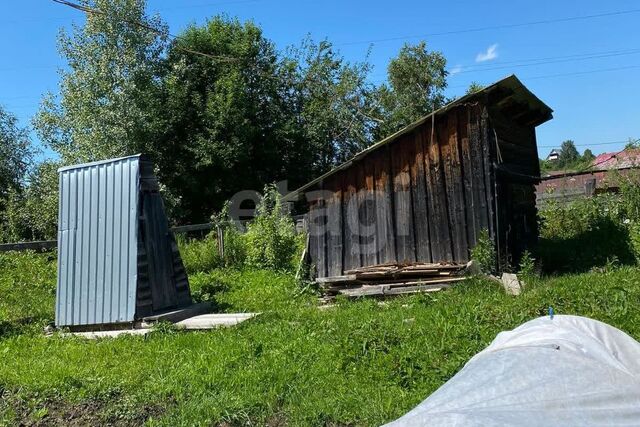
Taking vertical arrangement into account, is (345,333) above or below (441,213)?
below

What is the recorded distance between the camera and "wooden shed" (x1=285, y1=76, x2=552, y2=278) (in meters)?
10.2

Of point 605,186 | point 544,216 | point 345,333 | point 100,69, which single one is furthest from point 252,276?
point 100,69

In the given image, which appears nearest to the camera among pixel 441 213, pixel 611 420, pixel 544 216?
pixel 611 420

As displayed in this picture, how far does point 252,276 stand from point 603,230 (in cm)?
812

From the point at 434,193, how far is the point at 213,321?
4.63 m


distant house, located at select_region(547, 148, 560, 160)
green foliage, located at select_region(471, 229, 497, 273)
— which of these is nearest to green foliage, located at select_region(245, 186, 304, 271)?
green foliage, located at select_region(471, 229, 497, 273)

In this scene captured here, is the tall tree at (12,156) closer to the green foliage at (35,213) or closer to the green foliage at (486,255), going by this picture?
the green foliage at (35,213)

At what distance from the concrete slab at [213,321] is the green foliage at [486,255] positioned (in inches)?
152

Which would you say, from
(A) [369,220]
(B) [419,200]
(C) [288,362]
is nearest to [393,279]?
(A) [369,220]

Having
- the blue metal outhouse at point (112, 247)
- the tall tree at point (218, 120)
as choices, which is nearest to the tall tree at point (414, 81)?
the tall tree at point (218, 120)

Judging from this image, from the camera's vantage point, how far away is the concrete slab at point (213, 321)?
8.63 meters

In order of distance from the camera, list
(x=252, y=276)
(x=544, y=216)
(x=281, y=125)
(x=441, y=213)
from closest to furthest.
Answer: (x=441, y=213)
(x=252, y=276)
(x=544, y=216)
(x=281, y=125)

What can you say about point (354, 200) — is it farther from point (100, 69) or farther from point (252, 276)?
point (100, 69)

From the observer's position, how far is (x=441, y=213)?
10.5 meters
